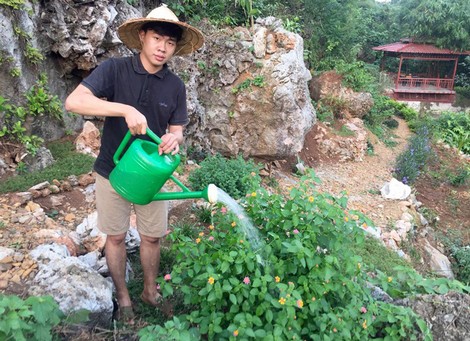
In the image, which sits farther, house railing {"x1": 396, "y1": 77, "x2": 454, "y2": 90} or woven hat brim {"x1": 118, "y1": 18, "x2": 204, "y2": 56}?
house railing {"x1": 396, "y1": 77, "x2": 454, "y2": 90}

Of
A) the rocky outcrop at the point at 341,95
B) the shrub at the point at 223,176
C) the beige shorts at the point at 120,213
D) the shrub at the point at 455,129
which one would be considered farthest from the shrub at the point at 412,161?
the beige shorts at the point at 120,213

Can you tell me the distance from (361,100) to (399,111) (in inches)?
177

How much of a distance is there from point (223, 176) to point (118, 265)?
7.55ft

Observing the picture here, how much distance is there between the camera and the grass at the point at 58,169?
362cm

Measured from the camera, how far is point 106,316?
7.00ft

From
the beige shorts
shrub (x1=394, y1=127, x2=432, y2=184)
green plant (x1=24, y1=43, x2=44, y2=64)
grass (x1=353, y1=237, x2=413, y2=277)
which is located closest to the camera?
the beige shorts

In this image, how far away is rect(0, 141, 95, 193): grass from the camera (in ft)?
11.9

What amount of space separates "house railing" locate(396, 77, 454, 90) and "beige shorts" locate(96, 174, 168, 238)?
15.8 metres

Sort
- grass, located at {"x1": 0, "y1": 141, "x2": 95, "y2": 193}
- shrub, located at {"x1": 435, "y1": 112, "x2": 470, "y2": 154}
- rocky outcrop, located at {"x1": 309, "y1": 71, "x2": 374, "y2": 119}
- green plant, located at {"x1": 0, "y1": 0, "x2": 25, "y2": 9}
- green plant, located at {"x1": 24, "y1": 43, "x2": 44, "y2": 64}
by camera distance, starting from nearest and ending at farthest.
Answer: grass, located at {"x1": 0, "y1": 141, "x2": 95, "y2": 193} → green plant, located at {"x1": 0, "y1": 0, "x2": 25, "y2": 9} → green plant, located at {"x1": 24, "y1": 43, "x2": 44, "y2": 64} → rocky outcrop, located at {"x1": 309, "y1": 71, "x2": 374, "y2": 119} → shrub, located at {"x1": 435, "y1": 112, "x2": 470, "y2": 154}

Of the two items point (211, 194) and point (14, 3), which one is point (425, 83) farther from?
point (211, 194)

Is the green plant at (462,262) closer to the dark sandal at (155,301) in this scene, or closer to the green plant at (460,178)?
the green plant at (460,178)

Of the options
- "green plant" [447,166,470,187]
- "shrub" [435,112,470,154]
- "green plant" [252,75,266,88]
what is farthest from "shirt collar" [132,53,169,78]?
"shrub" [435,112,470,154]

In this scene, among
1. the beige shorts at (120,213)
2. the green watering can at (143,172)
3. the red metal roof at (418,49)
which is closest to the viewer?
the green watering can at (143,172)

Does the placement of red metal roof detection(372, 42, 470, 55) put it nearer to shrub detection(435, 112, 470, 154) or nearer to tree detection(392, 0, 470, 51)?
tree detection(392, 0, 470, 51)
